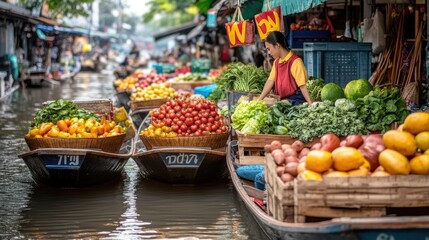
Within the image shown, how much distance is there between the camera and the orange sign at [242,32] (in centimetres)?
1044

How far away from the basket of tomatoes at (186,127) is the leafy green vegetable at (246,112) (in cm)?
67

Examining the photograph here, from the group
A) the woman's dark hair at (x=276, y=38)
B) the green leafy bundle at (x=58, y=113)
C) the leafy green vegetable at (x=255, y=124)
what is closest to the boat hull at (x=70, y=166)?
the green leafy bundle at (x=58, y=113)

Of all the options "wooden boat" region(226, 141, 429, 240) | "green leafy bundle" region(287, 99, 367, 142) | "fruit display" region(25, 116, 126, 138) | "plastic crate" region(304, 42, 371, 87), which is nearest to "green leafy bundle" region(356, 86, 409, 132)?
"green leafy bundle" region(287, 99, 367, 142)

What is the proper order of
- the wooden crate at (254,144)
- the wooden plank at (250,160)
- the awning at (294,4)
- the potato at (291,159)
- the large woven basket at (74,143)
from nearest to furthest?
the potato at (291,159) < the awning at (294,4) < the wooden crate at (254,144) < the wooden plank at (250,160) < the large woven basket at (74,143)

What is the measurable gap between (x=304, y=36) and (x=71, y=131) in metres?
4.98

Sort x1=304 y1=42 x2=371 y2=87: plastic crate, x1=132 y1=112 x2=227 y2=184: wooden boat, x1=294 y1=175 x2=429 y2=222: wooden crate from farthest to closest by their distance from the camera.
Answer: x1=304 y1=42 x2=371 y2=87: plastic crate → x1=132 y1=112 x2=227 y2=184: wooden boat → x1=294 y1=175 x2=429 y2=222: wooden crate

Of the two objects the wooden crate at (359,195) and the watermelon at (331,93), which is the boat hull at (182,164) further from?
the wooden crate at (359,195)

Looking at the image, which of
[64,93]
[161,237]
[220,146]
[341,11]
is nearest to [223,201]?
[220,146]

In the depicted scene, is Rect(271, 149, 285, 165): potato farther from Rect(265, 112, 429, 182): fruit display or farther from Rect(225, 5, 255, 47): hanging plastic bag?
Rect(225, 5, 255, 47): hanging plastic bag

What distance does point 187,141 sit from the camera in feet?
31.0

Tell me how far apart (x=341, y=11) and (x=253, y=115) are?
8.86 m

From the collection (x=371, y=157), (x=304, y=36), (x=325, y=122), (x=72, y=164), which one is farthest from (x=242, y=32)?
(x=371, y=157)

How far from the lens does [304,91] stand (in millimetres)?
8922

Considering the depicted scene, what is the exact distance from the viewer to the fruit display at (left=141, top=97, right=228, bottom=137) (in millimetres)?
9586
